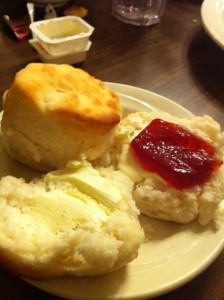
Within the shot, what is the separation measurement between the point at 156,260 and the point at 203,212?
0.66ft

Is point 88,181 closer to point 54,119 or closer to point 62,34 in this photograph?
point 54,119

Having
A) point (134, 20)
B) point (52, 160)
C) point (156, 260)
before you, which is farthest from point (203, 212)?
point (134, 20)

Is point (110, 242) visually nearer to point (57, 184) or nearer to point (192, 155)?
point (57, 184)

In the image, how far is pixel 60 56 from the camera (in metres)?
1.62

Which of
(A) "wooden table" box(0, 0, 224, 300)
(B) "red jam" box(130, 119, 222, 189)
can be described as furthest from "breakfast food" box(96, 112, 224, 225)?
(A) "wooden table" box(0, 0, 224, 300)

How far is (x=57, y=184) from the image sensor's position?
0.95 m

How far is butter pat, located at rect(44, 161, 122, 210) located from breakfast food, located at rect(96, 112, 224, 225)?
11 centimetres

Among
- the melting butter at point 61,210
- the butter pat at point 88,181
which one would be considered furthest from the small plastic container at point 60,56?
the melting butter at point 61,210

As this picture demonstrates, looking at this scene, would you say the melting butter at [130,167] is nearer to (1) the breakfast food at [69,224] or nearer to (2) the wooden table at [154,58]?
(1) the breakfast food at [69,224]

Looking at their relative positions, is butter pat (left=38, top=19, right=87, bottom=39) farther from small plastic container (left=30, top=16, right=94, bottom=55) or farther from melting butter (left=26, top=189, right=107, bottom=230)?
melting butter (left=26, top=189, right=107, bottom=230)

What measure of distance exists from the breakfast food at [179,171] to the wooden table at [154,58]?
0.48 m

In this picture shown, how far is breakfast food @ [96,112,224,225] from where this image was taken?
102cm

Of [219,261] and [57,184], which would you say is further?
[219,261]

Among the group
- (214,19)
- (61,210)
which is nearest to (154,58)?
(214,19)
